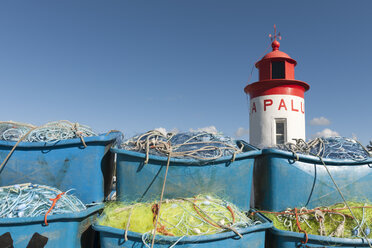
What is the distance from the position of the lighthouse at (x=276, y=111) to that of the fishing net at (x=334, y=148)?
123 inches

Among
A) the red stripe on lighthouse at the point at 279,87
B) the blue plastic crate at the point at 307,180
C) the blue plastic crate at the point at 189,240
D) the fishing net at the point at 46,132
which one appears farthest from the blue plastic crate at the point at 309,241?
the red stripe on lighthouse at the point at 279,87

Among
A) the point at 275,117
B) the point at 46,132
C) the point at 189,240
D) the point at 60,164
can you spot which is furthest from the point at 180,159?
the point at 275,117

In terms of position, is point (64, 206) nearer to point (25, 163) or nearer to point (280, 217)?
point (25, 163)

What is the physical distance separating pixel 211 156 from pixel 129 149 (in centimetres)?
92

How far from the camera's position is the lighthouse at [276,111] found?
21.7 ft

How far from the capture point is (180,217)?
7.90ft

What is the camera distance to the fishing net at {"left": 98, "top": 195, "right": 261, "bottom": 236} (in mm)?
2316

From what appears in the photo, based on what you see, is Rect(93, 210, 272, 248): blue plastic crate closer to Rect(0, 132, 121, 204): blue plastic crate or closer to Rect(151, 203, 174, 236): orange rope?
Rect(151, 203, 174, 236): orange rope

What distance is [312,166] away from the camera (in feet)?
9.80

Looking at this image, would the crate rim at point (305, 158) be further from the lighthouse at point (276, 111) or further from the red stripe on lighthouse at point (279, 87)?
the red stripe on lighthouse at point (279, 87)

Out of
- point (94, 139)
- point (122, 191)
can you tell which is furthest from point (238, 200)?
point (94, 139)

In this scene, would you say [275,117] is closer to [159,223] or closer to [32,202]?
[159,223]

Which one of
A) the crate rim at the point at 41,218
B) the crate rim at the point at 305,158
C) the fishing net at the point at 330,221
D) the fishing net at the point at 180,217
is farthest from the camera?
the crate rim at the point at 305,158

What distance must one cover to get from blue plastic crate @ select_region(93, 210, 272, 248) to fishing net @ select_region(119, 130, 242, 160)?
77cm
